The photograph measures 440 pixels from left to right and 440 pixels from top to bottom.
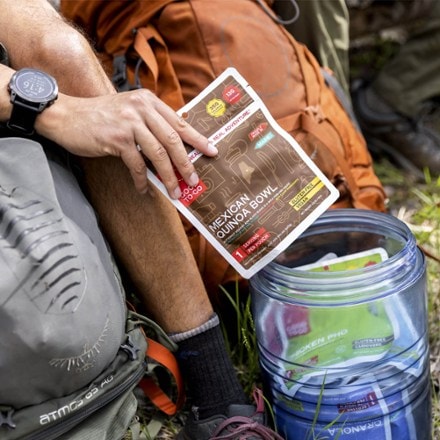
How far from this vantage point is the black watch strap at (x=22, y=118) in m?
1.58

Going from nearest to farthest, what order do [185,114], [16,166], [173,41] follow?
[16,166] < [185,114] < [173,41]

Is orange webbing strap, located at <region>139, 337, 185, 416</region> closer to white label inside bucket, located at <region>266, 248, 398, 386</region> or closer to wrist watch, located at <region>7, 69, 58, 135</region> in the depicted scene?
white label inside bucket, located at <region>266, 248, 398, 386</region>

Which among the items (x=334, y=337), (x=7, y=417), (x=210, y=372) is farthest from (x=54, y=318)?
(x=334, y=337)

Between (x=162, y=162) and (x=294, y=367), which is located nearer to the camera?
(x=162, y=162)

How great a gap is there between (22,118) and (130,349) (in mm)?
506

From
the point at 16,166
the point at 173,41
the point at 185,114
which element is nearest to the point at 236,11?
the point at 173,41

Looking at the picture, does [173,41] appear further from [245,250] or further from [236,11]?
[245,250]

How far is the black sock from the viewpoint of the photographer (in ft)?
5.66

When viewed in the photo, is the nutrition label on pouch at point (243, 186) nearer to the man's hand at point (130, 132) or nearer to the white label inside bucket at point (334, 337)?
the man's hand at point (130, 132)

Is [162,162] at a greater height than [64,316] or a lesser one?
greater

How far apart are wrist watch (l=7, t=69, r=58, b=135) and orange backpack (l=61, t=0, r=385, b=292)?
16.4 inches

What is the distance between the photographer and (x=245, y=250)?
1.64 metres

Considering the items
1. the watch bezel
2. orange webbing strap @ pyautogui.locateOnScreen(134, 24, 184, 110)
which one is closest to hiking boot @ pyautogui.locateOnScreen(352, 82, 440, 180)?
orange webbing strap @ pyautogui.locateOnScreen(134, 24, 184, 110)

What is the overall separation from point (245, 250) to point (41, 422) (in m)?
0.53
